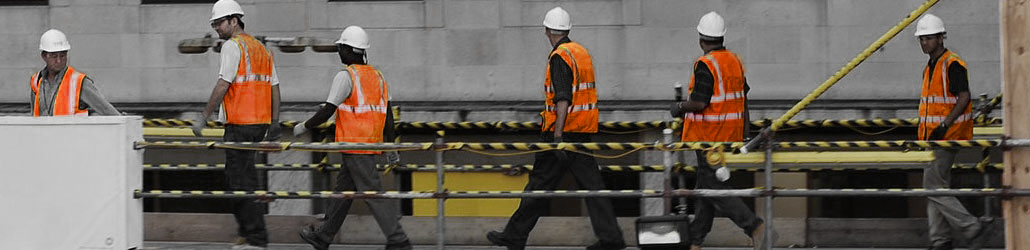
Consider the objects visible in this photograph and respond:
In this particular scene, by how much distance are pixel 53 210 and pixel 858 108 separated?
7104 millimetres

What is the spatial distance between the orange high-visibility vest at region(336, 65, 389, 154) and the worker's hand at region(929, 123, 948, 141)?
3.94m

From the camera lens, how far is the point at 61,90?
12.9m

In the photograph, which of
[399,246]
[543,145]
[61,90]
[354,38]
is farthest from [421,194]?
[61,90]

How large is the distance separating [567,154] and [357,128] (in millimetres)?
1480

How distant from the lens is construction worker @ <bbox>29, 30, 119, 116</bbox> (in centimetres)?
1289

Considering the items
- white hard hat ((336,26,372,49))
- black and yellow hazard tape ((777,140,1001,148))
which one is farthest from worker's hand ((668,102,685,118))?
white hard hat ((336,26,372,49))

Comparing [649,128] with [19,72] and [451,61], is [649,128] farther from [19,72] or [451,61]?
[19,72]

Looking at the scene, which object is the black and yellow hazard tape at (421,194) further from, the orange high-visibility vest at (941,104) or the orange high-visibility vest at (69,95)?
the orange high-visibility vest at (941,104)

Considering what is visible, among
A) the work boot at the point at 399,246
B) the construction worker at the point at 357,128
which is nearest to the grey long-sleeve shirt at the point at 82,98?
the construction worker at the point at 357,128

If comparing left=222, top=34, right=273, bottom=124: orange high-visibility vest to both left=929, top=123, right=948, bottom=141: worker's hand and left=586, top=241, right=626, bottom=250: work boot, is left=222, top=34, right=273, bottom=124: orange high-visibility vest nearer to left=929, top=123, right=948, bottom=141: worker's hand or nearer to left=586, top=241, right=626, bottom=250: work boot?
left=586, top=241, right=626, bottom=250: work boot

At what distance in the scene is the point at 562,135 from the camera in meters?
12.3

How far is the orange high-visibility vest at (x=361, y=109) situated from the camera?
12.4 metres

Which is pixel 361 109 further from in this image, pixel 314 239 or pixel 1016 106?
pixel 1016 106

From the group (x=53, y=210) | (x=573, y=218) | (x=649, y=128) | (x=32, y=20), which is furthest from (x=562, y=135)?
(x=32, y=20)
